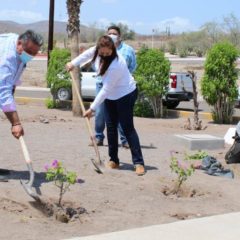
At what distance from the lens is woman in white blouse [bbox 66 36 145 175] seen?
7.23m

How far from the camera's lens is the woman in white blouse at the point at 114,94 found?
7227 millimetres

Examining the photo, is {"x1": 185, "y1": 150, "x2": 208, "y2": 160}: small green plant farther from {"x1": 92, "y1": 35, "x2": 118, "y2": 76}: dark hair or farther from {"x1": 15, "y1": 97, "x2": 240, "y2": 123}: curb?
{"x1": 15, "y1": 97, "x2": 240, "y2": 123}: curb

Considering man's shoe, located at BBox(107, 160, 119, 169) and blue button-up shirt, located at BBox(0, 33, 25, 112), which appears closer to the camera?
blue button-up shirt, located at BBox(0, 33, 25, 112)

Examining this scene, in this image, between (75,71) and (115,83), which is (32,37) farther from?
(75,71)

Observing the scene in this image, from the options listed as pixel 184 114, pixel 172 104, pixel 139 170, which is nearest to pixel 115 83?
pixel 139 170

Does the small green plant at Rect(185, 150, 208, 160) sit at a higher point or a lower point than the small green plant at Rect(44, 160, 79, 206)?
lower

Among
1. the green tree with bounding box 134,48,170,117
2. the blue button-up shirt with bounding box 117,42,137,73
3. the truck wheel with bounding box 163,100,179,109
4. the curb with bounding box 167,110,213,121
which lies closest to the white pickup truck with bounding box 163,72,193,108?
the truck wheel with bounding box 163,100,179,109

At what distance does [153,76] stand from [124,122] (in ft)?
24.9

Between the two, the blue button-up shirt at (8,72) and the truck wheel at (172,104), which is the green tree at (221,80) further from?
the blue button-up shirt at (8,72)

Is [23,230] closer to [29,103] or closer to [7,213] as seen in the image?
[7,213]

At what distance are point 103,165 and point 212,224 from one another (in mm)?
2351

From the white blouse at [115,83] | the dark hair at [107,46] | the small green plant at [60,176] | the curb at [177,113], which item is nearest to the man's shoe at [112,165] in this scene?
the white blouse at [115,83]

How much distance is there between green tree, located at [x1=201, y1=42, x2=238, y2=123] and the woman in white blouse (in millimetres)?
6451

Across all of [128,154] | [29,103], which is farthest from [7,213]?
[29,103]
